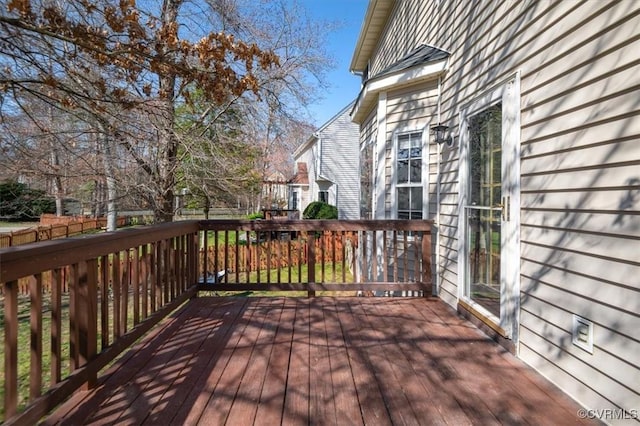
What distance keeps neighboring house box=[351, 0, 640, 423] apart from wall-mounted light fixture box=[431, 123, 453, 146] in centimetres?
6

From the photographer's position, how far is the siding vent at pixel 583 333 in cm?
184

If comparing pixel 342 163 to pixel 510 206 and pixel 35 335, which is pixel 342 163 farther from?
pixel 35 335

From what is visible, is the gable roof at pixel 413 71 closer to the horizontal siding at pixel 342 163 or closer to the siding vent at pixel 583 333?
the siding vent at pixel 583 333

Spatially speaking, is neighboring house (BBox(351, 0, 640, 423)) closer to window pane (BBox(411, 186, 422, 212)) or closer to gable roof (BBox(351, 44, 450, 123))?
gable roof (BBox(351, 44, 450, 123))

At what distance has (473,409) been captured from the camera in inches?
73.4

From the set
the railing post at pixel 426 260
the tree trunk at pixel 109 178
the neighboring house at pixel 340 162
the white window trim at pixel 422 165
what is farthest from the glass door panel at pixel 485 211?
the neighboring house at pixel 340 162

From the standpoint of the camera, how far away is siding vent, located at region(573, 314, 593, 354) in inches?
72.3

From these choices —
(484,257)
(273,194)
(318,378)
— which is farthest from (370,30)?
(273,194)

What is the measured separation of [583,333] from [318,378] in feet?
4.97

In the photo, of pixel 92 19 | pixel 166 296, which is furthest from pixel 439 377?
pixel 92 19

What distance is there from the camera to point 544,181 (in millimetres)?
2217

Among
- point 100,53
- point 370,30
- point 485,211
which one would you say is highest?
point 370,30

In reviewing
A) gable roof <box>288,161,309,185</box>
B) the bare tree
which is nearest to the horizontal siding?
gable roof <box>288,161,309,185</box>

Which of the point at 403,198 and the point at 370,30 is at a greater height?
the point at 370,30
